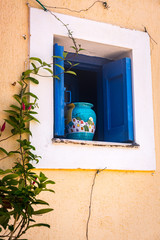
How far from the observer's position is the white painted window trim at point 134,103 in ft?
12.5

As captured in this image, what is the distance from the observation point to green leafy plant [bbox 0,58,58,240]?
10.6 ft

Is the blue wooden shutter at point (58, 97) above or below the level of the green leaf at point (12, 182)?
above

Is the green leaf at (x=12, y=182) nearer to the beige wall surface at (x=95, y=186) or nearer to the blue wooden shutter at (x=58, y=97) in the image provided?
the beige wall surface at (x=95, y=186)

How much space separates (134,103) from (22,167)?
1414 millimetres

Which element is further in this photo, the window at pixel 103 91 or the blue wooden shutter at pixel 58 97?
the window at pixel 103 91

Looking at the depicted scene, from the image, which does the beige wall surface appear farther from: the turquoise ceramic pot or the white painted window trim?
the turquoise ceramic pot

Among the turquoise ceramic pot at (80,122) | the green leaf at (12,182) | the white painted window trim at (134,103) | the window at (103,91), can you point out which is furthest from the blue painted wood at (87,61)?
the green leaf at (12,182)

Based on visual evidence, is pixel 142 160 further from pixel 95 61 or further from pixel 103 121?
pixel 95 61

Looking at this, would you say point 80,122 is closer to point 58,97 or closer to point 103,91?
point 58,97

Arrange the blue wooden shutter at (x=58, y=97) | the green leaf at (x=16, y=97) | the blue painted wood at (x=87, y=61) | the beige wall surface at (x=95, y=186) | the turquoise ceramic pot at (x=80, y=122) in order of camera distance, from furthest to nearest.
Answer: the blue painted wood at (x=87, y=61) → the turquoise ceramic pot at (x=80, y=122) → the blue wooden shutter at (x=58, y=97) → the beige wall surface at (x=95, y=186) → the green leaf at (x=16, y=97)

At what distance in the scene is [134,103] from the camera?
4367mm

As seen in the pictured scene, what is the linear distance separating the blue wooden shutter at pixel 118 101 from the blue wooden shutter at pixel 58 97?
2.29 feet

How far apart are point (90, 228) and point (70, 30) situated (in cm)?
180

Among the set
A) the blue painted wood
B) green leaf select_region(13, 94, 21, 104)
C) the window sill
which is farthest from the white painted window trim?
the blue painted wood
